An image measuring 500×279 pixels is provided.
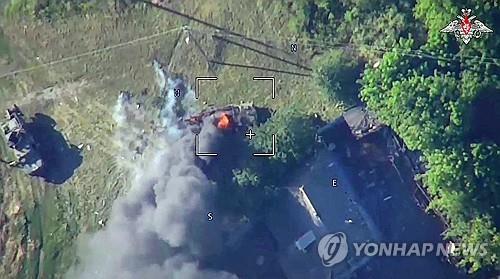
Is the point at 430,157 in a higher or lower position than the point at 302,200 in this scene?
higher

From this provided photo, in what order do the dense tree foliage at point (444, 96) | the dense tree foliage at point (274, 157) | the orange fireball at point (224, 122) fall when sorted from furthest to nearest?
the orange fireball at point (224, 122) → the dense tree foliage at point (274, 157) → the dense tree foliage at point (444, 96)

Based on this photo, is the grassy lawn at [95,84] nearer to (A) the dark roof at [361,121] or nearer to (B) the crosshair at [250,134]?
(A) the dark roof at [361,121]

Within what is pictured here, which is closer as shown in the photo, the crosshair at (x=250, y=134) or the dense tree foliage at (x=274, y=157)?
the dense tree foliage at (x=274, y=157)

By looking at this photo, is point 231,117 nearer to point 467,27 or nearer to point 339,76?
point 339,76

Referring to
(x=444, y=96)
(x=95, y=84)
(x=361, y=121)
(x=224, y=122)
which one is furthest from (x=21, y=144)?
(x=444, y=96)

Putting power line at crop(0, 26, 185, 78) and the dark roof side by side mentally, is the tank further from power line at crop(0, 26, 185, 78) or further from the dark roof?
the dark roof

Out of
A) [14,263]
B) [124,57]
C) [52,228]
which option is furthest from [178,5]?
[14,263]

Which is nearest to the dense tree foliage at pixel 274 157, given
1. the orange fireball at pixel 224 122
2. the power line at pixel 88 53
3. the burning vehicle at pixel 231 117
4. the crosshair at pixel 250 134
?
the crosshair at pixel 250 134

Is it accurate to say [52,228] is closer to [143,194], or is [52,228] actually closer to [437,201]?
[143,194]
